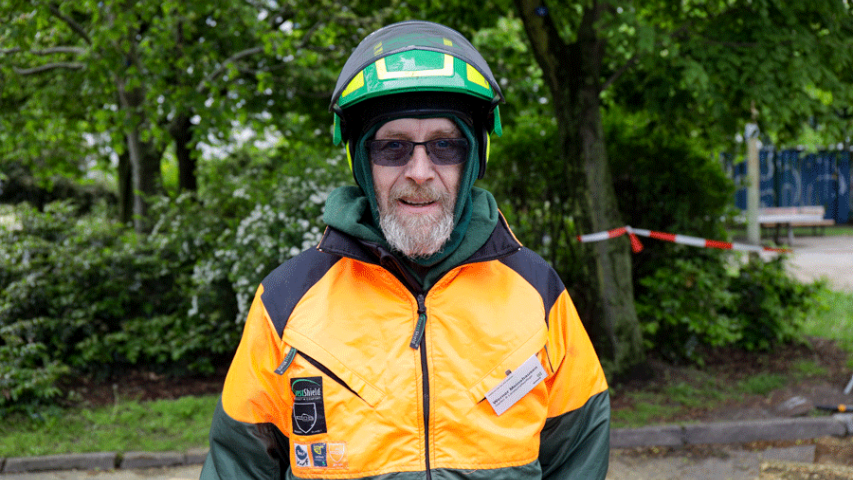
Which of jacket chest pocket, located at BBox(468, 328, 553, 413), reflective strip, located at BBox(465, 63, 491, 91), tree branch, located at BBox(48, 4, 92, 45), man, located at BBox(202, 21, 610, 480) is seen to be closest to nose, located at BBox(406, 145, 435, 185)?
man, located at BBox(202, 21, 610, 480)

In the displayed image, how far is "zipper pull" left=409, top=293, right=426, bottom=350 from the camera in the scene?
1618 millimetres

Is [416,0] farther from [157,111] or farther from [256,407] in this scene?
[256,407]

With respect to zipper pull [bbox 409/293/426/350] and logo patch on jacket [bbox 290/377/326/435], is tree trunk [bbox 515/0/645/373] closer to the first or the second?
zipper pull [bbox 409/293/426/350]

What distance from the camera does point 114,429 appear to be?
5430 mm

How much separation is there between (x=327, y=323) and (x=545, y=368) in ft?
1.86

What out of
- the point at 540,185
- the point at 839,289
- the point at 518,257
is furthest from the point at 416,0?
the point at 839,289

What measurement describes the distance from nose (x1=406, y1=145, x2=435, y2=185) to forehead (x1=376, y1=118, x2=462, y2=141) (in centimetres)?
4

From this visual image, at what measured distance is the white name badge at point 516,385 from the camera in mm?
1621

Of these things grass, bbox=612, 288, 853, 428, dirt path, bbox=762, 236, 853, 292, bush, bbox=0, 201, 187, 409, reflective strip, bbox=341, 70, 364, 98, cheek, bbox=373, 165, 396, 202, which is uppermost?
reflective strip, bbox=341, 70, 364, 98

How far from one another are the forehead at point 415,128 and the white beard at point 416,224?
134 millimetres

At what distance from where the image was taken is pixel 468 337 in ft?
5.44

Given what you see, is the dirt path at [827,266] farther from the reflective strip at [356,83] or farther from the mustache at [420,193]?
the reflective strip at [356,83]

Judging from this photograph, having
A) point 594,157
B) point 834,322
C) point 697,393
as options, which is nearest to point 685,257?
point 697,393

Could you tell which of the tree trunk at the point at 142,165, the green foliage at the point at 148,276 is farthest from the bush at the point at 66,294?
the tree trunk at the point at 142,165
